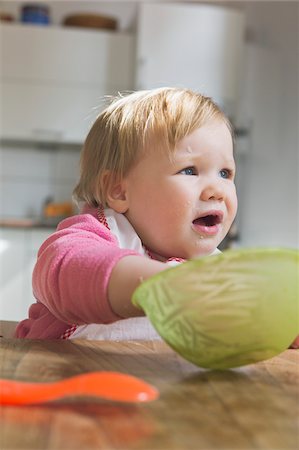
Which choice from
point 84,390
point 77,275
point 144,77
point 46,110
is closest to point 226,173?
point 77,275

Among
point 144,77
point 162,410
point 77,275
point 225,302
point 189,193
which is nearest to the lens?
point 162,410

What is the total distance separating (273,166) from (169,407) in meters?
3.74

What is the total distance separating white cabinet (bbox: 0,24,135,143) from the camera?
437cm

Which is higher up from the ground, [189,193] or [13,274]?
[189,193]

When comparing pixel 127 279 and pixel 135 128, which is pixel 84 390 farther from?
pixel 135 128

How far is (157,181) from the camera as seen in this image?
97 centimetres

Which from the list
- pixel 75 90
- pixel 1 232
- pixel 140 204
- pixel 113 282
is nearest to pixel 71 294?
pixel 113 282

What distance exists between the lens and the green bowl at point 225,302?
22.5 inches

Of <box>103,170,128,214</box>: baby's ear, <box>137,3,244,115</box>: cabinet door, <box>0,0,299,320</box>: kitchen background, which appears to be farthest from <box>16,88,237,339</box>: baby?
<box>137,3,244,115</box>: cabinet door

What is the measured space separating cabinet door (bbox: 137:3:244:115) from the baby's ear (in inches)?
130

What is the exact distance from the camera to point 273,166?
413 cm

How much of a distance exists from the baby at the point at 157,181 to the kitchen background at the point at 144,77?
3040 millimetres

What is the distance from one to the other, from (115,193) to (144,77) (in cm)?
331

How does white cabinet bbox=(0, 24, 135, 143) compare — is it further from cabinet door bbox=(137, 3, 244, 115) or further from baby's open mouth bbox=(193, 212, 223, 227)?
baby's open mouth bbox=(193, 212, 223, 227)
